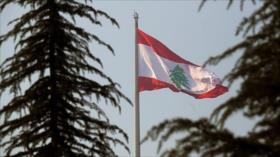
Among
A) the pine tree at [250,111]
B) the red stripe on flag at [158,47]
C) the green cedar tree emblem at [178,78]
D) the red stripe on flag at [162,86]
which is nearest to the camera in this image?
the pine tree at [250,111]

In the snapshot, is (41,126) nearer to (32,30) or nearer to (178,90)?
(32,30)

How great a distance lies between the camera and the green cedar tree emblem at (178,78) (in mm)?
18766

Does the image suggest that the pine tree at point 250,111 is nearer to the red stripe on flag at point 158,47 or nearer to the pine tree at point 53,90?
the pine tree at point 53,90

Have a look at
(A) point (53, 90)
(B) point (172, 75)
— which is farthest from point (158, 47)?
(A) point (53, 90)

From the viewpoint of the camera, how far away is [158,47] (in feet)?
65.2

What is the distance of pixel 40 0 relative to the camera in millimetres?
11328

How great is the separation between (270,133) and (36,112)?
5746mm

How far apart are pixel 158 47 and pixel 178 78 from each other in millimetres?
1606

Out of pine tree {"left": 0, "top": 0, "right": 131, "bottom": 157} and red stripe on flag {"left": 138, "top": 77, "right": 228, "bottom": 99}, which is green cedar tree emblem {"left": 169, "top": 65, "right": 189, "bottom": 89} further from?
pine tree {"left": 0, "top": 0, "right": 131, "bottom": 157}

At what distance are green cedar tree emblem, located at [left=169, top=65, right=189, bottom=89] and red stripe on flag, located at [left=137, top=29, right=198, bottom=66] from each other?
24.1 inches

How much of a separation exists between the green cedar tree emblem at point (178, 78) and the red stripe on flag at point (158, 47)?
61 centimetres

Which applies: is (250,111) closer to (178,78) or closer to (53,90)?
(53,90)

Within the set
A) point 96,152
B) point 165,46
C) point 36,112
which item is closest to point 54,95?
point 36,112

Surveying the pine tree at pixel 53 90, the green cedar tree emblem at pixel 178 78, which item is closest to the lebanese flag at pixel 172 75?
the green cedar tree emblem at pixel 178 78
